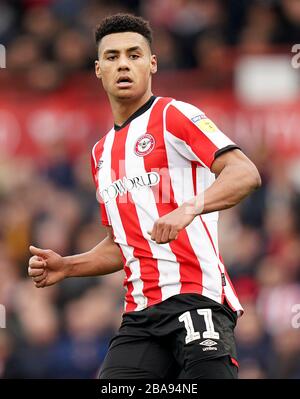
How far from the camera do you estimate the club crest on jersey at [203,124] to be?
565 cm

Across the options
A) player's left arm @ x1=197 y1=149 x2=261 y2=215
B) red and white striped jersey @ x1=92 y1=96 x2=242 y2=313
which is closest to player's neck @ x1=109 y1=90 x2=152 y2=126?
red and white striped jersey @ x1=92 y1=96 x2=242 y2=313

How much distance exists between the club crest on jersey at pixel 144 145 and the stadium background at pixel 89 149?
168 inches

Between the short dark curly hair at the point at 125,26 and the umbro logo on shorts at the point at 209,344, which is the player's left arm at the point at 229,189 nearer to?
the umbro logo on shorts at the point at 209,344

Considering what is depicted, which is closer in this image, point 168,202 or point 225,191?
point 225,191

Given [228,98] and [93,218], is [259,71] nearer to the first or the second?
[228,98]

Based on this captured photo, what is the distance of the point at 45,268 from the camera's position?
622 cm

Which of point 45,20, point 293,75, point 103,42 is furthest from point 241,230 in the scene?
point 103,42

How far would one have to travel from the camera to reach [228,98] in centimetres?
1270

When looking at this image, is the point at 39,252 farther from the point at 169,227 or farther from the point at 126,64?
the point at 169,227

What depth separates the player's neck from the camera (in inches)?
241

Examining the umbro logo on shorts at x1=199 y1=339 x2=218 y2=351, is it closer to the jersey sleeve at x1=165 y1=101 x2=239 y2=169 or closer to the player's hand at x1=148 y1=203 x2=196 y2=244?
the player's hand at x1=148 y1=203 x2=196 y2=244

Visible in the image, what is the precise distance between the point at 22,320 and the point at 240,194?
5.60 meters

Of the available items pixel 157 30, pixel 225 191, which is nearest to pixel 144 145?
pixel 225 191

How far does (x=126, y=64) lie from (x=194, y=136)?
65 centimetres
